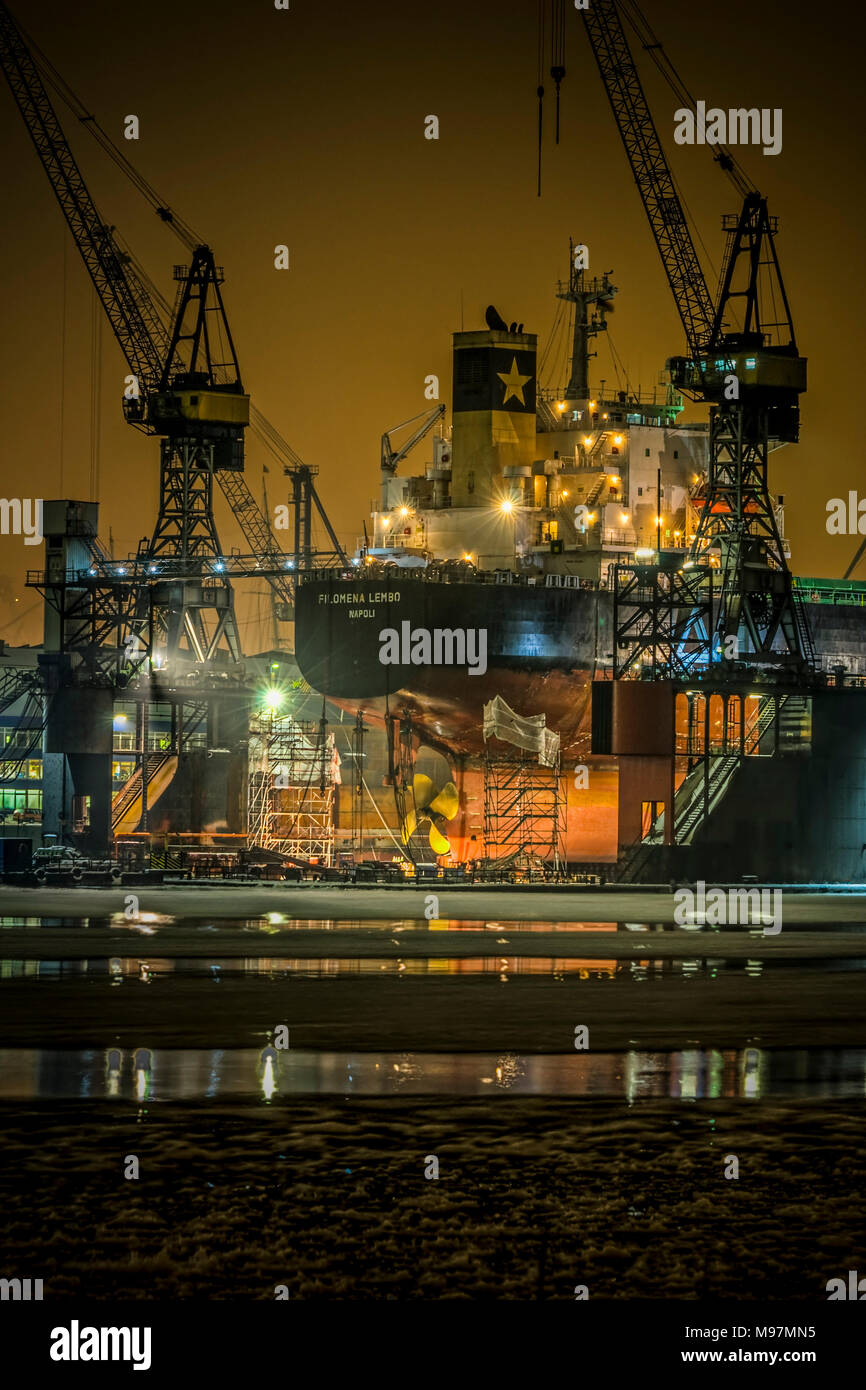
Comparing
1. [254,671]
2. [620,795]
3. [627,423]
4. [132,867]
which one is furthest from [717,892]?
[254,671]

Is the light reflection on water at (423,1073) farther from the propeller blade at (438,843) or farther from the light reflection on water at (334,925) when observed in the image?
the propeller blade at (438,843)

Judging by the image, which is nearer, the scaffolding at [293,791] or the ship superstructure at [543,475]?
the scaffolding at [293,791]

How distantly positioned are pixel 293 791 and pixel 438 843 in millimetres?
8351

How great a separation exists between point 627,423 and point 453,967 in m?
66.8

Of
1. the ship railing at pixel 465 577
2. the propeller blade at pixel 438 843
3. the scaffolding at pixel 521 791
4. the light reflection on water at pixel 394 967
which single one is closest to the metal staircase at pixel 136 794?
the ship railing at pixel 465 577

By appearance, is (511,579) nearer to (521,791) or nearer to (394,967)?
(521,791)

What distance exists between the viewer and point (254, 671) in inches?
6663

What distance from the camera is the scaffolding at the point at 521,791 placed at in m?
86.9

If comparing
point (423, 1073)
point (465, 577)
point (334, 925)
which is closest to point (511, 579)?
point (465, 577)

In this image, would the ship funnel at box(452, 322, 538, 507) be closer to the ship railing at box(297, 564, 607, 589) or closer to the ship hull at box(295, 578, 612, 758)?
the ship railing at box(297, 564, 607, 589)

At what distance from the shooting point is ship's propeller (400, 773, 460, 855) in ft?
314

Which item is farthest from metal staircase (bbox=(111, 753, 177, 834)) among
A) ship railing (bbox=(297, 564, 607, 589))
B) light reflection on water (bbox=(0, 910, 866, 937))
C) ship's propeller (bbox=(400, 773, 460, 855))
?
light reflection on water (bbox=(0, 910, 866, 937))
